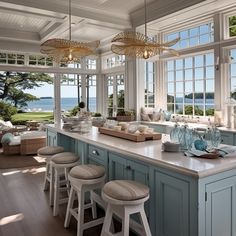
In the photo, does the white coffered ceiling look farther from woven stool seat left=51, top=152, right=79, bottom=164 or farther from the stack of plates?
the stack of plates

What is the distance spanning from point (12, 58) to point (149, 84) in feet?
13.5

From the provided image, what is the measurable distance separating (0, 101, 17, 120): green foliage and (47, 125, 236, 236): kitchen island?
1036 cm

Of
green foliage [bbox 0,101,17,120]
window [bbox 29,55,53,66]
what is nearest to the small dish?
window [bbox 29,55,53,66]

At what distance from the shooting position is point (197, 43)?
554 cm

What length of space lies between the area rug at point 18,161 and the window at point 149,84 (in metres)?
3.05

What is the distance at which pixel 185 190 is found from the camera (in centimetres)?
182

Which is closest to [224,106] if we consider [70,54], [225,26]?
[225,26]

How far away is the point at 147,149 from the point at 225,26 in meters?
3.72

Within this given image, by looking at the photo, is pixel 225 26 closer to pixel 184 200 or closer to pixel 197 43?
pixel 197 43

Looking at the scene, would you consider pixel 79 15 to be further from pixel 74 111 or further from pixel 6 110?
pixel 6 110

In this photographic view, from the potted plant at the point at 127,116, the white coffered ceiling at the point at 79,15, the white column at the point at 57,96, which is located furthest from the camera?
the white column at the point at 57,96

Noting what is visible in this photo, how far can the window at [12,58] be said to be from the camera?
292 inches

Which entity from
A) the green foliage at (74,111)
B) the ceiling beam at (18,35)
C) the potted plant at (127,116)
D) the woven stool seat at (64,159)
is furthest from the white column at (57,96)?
the woven stool seat at (64,159)

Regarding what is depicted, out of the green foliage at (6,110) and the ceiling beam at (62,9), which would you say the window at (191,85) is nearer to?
the ceiling beam at (62,9)
